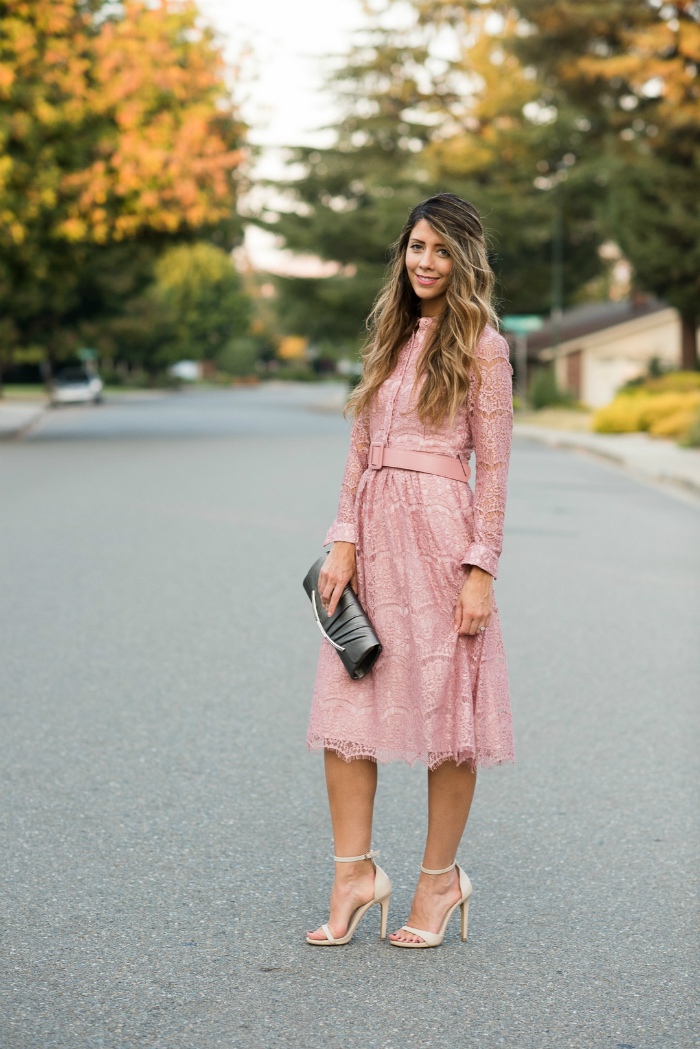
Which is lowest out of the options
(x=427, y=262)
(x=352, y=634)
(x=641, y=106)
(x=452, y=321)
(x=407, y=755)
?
(x=407, y=755)

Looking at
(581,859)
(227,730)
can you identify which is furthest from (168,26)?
(581,859)

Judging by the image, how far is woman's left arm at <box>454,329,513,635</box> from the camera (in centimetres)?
314

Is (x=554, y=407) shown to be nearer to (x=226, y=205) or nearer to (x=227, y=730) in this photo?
(x=226, y=205)

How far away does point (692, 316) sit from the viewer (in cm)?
3844

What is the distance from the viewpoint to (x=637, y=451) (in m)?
22.0

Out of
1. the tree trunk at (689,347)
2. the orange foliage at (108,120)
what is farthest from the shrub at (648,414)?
the tree trunk at (689,347)

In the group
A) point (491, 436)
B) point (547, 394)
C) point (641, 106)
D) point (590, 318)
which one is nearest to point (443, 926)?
point (491, 436)

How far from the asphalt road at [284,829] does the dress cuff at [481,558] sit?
0.99 m

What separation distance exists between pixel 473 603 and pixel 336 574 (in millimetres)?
364

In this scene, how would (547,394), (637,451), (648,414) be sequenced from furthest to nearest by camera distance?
(547,394)
(648,414)
(637,451)

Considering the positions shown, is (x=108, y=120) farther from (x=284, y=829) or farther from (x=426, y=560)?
(x=426, y=560)

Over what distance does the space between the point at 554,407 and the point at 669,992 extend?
3759cm

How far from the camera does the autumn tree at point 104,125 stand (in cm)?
2084

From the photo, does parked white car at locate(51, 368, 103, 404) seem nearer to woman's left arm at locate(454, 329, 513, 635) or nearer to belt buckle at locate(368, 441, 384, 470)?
belt buckle at locate(368, 441, 384, 470)
